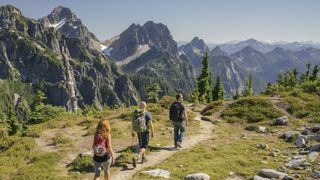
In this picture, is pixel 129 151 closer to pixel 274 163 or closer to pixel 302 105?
pixel 274 163

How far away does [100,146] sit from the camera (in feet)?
50.6

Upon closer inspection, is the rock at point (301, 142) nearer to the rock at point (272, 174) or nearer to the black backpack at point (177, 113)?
the rock at point (272, 174)

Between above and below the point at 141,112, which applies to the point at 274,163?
below

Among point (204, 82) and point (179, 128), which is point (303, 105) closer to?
point (179, 128)

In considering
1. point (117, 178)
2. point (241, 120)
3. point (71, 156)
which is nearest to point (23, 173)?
point (71, 156)

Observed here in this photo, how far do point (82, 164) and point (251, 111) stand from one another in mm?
21740

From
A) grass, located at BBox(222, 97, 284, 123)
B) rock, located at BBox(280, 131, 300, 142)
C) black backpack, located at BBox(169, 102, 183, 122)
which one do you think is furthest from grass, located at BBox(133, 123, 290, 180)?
grass, located at BBox(222, 97, 284, 123)

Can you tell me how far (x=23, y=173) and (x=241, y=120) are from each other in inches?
864

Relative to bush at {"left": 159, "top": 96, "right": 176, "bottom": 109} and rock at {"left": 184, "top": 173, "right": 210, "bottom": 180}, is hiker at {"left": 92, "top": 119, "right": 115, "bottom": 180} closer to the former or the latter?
rock at {"left": 184, "top": 173, "right": 210, "bottom": 180}

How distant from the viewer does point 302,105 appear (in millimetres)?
39062

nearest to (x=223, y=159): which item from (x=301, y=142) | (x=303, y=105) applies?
(x=301, y=142)

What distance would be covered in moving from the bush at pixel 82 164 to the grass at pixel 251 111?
1859 centimetres

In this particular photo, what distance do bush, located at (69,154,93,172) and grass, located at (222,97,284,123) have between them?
18.6 meters

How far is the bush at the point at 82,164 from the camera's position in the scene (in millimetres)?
20303
